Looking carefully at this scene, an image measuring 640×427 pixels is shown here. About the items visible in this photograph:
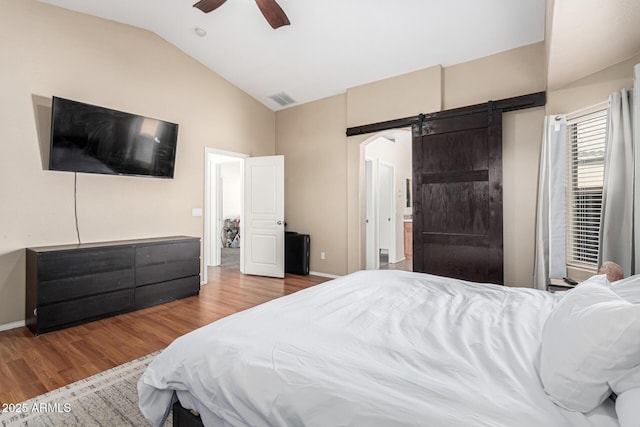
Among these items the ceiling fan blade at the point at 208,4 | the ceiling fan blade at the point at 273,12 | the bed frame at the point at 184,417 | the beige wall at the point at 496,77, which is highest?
the ceiling fan blade at the point at 208,4

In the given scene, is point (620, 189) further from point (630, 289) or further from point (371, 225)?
point (371, 225)

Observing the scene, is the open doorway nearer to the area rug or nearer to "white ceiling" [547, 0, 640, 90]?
"white ceiling" [547, 0, 640, 90]

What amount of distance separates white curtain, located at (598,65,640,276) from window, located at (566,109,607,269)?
1.17ft

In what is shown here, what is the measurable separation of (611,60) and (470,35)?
1326mm

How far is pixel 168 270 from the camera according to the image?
12.4 ft

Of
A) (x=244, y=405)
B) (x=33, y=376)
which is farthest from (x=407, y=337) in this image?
(x=33, y=376)

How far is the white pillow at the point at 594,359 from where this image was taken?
806 mm

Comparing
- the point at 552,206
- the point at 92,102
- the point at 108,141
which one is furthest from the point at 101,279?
the point at 552,206

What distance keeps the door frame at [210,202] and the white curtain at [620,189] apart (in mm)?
4632

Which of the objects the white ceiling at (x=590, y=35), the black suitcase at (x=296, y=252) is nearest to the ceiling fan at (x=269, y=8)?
the white ceiling at (x=590, y=35)

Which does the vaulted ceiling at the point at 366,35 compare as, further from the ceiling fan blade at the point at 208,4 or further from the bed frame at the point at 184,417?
the bed frame at the point at 184,417

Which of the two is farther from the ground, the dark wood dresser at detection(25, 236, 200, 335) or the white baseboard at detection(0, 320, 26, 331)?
the dark wood dresser at detection(25, 236, 200, 335)

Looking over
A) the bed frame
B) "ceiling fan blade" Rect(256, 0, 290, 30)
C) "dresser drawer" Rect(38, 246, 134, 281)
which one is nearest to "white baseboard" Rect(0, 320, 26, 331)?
"dresser drawer" Rect(38, 246, 134, 281)

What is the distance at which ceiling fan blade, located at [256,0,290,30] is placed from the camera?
8.66 feet
